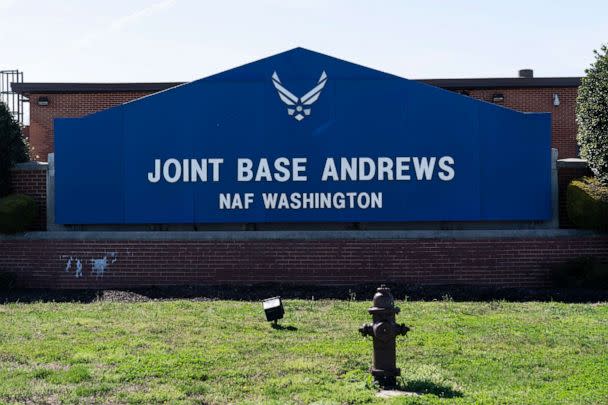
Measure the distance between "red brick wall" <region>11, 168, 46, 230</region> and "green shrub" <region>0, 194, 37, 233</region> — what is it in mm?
435

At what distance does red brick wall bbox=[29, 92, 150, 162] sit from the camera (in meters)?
24.1

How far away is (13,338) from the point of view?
9773 millimetres

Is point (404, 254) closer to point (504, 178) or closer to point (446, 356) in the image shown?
point (504, 178)

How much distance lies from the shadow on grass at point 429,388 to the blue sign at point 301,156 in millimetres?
8472

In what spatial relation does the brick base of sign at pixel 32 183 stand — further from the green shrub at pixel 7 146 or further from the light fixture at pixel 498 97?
the light fixture at pixel 498 97

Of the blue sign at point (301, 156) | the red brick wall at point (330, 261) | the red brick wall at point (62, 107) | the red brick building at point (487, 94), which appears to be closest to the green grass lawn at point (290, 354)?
the red brick wall at point (330, 261)

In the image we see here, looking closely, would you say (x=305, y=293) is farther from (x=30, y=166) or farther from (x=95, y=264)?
(x=30, y=166)

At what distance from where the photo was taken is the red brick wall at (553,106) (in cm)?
2367

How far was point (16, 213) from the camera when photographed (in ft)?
49.8

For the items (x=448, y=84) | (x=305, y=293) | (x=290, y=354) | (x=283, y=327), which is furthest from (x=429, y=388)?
(x=448, y=84)

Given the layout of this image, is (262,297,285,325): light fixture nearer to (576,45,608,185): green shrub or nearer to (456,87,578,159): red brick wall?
(576,45,608,185): green shrub

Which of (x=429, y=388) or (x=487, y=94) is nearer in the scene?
(x=429, y=388)

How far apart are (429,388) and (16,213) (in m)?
10.6

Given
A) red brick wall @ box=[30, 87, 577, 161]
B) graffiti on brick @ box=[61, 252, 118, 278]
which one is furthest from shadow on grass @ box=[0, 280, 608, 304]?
red brick wall @ box=[30, 87, 577, 161]
